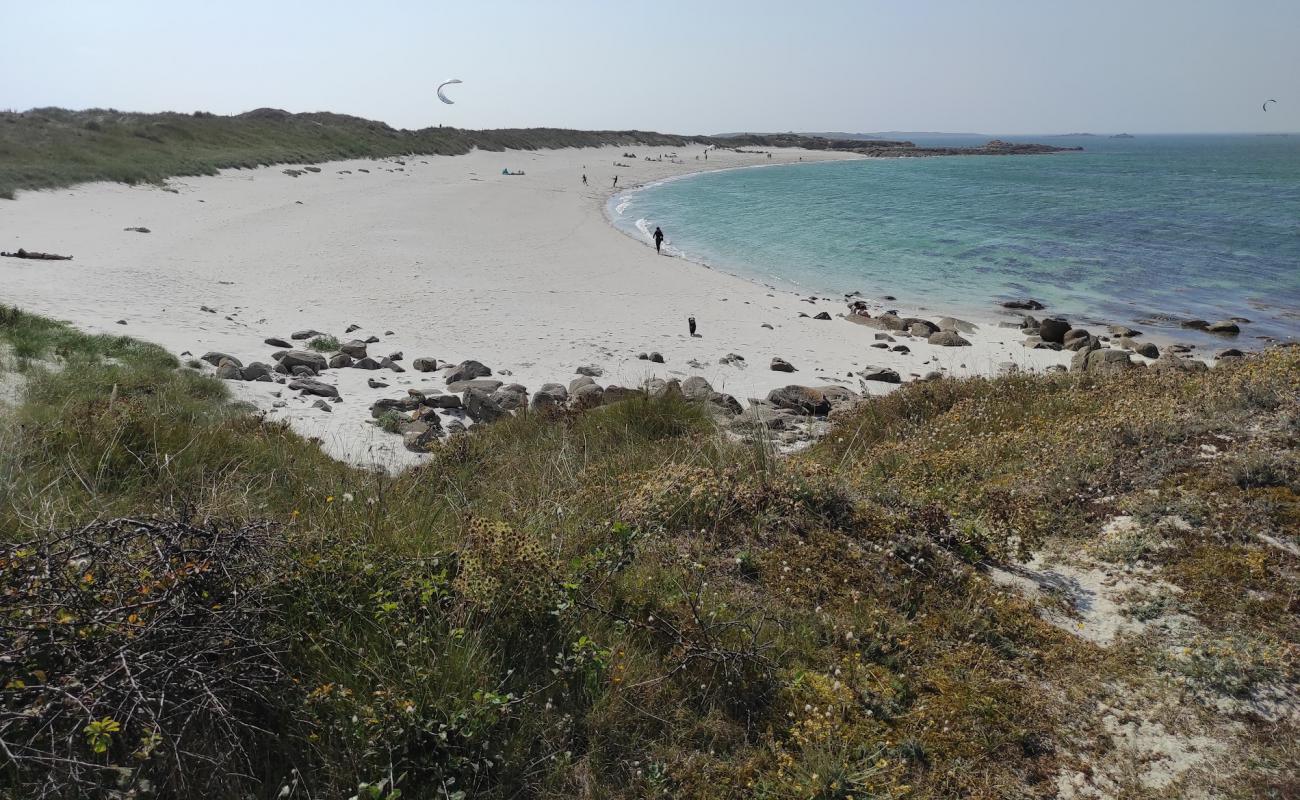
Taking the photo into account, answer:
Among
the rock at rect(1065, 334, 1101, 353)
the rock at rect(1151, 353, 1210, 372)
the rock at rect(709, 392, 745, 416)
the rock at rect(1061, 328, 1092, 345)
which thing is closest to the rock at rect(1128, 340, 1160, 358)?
the rock at rect(1151, 353, 1210, 372)

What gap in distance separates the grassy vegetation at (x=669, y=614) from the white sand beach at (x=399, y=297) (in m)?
2.64

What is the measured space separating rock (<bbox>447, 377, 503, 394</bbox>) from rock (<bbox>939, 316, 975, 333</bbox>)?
545 inches

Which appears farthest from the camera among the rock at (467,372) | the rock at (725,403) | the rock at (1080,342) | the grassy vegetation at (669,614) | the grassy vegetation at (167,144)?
the grassy vegetation at (167,144)

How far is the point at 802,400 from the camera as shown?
11555 millimetres

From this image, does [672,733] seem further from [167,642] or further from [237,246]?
[237,246]

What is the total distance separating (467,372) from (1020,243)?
31563 mm

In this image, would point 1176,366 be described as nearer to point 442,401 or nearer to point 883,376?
point 883,376

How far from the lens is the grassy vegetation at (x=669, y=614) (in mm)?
2783

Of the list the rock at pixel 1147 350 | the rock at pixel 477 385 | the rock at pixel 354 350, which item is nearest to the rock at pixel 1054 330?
the rock at pixel 1147 350

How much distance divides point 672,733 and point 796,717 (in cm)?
61

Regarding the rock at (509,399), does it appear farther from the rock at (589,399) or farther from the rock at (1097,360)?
the rock at (1097,360)

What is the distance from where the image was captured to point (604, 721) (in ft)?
10.0

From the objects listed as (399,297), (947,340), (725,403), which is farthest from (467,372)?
(947,340)

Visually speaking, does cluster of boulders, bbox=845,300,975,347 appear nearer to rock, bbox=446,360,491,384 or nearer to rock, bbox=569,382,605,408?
rock, bbox=569,382,605,408
